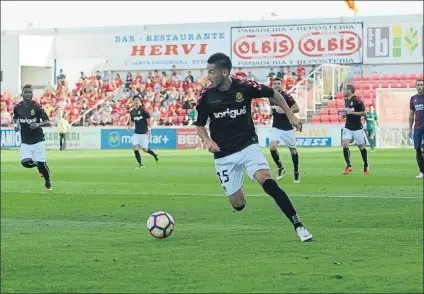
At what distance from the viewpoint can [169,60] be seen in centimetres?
5944

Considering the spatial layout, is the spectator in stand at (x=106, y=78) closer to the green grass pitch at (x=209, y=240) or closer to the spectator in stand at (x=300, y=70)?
the spectator in stand at (x=300, y=70)

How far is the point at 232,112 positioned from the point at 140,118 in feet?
65.5

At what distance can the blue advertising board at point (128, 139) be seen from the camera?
50.8 meters

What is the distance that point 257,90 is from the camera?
1169 cm

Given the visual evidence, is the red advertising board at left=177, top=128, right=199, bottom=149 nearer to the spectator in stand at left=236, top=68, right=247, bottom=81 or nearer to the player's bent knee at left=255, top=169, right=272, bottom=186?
the spectator in stand at left=236, top=68, right=247, bottom=81

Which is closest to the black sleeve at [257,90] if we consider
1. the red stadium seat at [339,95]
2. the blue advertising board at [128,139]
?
the blue advertising board at [128,139]

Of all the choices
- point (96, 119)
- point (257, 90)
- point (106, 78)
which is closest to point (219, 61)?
point (257, 90)

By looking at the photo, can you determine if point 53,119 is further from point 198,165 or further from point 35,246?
point 35,246

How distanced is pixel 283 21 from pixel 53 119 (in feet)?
48.1

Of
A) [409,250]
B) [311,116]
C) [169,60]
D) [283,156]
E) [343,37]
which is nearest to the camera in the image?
[409,250]

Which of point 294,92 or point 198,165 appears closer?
point 198,165

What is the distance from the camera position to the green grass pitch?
838 centimetres

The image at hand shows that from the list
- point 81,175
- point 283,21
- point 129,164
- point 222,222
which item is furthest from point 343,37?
point 222,222

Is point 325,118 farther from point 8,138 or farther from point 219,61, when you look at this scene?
point 219,61
